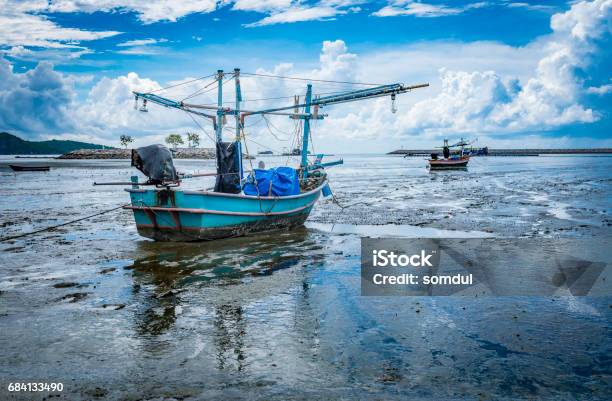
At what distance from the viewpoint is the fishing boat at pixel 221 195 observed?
1370cm

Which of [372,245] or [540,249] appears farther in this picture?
[372,245]

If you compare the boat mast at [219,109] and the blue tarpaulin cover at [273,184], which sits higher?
the boat mast at [219,109]

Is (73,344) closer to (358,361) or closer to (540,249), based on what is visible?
(358,361)

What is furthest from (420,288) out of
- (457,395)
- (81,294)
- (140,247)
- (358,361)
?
(140,247)

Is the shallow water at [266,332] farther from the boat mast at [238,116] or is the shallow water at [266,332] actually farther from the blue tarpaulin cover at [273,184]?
the boat mast at [238,116]

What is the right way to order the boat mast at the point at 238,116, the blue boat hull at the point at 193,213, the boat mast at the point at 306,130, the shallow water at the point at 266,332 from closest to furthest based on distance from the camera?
the shallow water at the point at 266,332 < the blue boat hull at the point at 193,213 < the boat mast at the point at 238,116 < the boat mast at the point at 306,130

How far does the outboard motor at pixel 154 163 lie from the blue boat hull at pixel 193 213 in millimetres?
438

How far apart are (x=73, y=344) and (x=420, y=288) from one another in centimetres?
623

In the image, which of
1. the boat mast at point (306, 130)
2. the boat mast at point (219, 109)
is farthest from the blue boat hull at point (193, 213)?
the boat mast at point (306, 130)

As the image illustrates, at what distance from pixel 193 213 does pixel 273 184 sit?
3630 mm

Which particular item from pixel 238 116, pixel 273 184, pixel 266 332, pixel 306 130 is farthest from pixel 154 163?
pixel 306 130

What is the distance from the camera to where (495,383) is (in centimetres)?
539

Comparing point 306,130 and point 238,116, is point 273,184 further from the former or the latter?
point 306,130

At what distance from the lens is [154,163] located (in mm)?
13383
